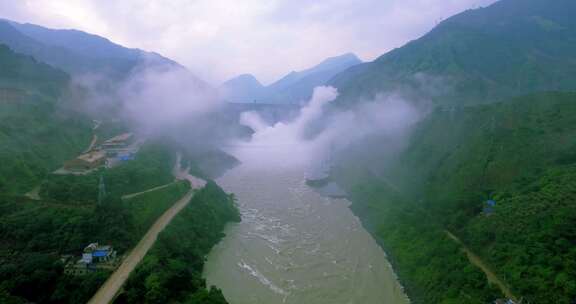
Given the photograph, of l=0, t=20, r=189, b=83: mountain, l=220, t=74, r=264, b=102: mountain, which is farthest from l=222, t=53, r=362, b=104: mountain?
l=0, t=20, r=189, b=83: mountain

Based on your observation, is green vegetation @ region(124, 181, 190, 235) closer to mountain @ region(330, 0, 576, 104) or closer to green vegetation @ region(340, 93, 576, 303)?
green vegetation @ region(340, 93, 576, 303)

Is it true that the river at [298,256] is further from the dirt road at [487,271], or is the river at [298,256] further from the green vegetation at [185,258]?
the dirt road at [487,271]

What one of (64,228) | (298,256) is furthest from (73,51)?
(298,256)

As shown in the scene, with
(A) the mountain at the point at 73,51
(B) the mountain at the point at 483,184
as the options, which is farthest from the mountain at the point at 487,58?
(A) the mountain at the point at 73,51

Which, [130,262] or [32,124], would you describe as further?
[32,124]

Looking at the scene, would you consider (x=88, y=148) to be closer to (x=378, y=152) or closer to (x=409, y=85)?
(x=378, y=152)

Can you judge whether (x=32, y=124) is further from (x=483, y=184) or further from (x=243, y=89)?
(x=243, y=89)

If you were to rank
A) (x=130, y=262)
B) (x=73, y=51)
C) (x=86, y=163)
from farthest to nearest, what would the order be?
1. (x=73, y=51)
2. (x=86, y=163)
3. (x=130, y=262)
